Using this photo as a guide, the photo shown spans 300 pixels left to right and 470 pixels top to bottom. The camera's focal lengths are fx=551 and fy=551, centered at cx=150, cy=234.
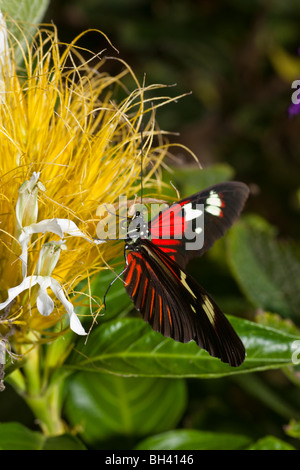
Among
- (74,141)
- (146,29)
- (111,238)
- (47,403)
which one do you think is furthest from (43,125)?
(146,29)

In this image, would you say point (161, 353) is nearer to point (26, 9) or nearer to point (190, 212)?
point (190, 212)

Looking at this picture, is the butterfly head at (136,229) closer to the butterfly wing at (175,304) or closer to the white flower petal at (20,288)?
the butterfly wing at (175,304)

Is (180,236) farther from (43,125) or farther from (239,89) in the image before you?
(239,89)

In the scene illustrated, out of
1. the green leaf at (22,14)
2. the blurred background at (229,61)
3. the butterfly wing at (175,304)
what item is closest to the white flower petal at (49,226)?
the butterfly wing at (175,304)

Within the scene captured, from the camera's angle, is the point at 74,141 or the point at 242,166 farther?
the point at 242,166

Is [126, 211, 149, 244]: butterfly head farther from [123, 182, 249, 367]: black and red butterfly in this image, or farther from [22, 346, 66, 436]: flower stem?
[22, 346, 66, 436]: flower stem

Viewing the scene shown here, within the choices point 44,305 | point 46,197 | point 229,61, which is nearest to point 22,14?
point 46,197
